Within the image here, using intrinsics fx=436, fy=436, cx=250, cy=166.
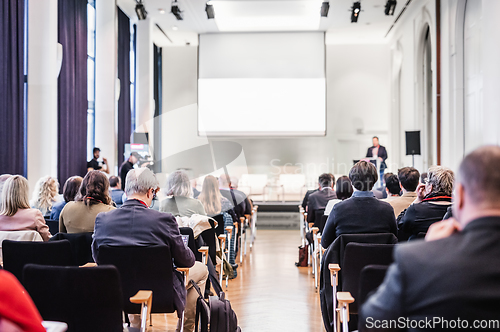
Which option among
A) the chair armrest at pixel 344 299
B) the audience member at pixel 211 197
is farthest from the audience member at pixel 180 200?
the chair armrest at pixel 344 299

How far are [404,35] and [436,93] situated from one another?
3243mm

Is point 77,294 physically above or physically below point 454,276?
below

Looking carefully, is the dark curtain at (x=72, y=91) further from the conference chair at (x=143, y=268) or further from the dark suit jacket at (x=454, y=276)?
the dark suit jacket at (x=454, y=276)

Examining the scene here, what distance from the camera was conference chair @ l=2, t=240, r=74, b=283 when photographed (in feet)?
8.12

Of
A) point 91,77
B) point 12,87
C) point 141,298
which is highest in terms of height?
point 91,77

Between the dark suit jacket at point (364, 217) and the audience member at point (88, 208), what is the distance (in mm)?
1657

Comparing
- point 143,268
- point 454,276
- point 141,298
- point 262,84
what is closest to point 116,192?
point 143,268

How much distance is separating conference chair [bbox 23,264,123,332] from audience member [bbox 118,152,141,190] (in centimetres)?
764

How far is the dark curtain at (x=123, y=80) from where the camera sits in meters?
11.3

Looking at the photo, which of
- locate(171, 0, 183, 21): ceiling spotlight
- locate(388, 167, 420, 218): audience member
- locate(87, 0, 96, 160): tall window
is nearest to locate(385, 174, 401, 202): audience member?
locate(388, 167, 420, 218): audience member

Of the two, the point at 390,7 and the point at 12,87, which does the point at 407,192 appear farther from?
the point at 390,7

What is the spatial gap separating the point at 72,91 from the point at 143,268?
7171mm

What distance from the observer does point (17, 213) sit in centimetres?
302

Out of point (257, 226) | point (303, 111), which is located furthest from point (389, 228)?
point (303, 111)
